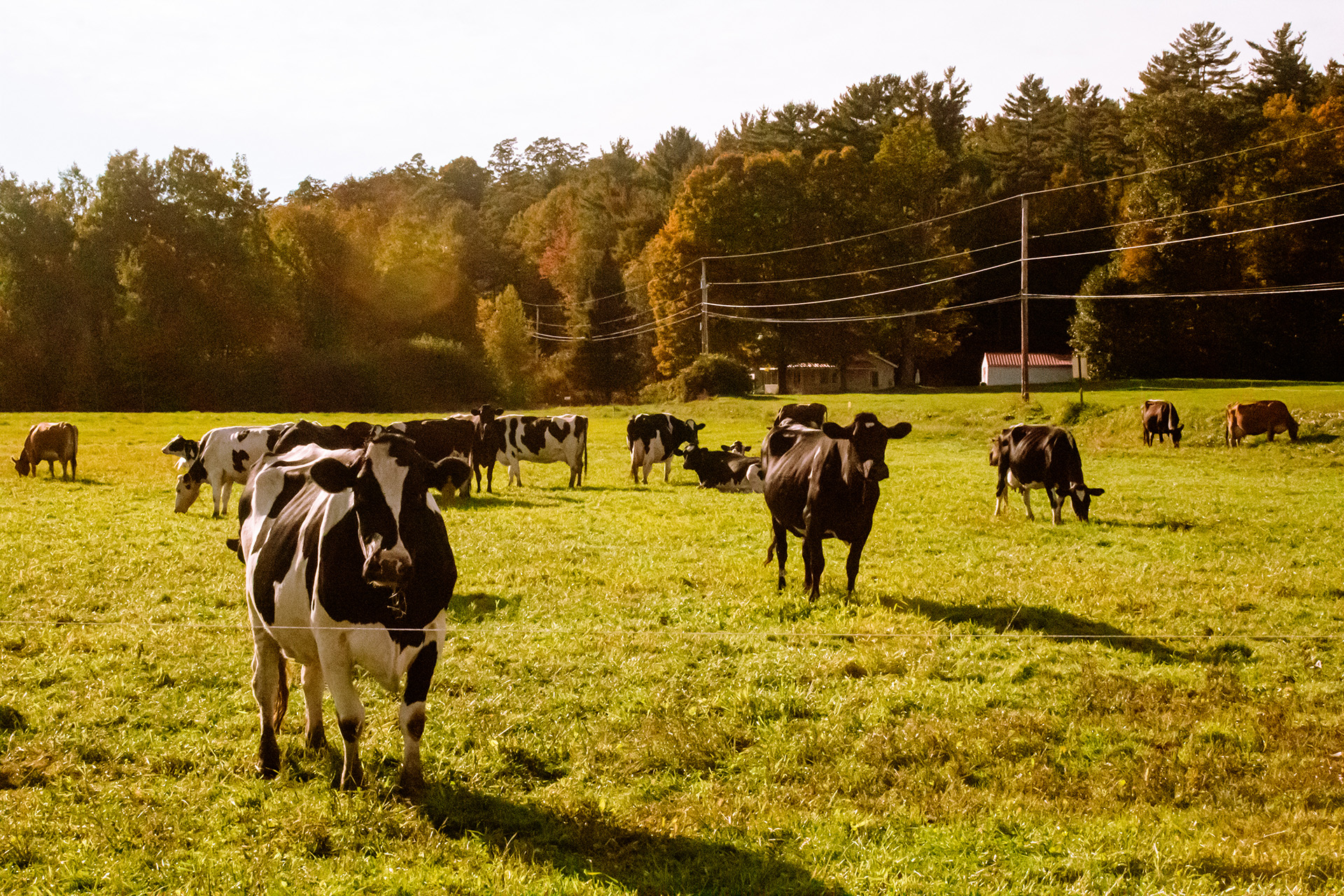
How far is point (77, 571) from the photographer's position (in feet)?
41.5

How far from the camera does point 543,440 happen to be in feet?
84.2

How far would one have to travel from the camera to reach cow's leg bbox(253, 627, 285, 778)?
6.27 m

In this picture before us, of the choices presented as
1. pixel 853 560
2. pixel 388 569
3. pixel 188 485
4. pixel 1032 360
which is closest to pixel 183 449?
pixel 188 485

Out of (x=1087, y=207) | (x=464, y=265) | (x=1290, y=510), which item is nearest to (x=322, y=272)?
(x=464, y=265)

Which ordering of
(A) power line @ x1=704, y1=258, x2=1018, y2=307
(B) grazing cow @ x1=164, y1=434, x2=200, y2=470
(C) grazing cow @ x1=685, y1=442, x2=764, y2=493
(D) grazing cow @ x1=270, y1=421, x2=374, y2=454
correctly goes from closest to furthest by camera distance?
(D) grazing cow @ x1=270, y1=421, x2=374, y2=454
(B) grazing cow @ x1=164, y1=434, x2=200, y2=470
(C) grazing cow @ x1=685, y1=442, x2=764, y2=493
(A) power line @ x1=704, y1=258, x2=1018, y2=307

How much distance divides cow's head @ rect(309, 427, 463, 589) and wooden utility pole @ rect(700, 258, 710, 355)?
2127 inches

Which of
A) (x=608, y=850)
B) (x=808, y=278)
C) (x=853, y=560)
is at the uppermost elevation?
(x=808, y=278)

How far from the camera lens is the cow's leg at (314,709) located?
6.35 m

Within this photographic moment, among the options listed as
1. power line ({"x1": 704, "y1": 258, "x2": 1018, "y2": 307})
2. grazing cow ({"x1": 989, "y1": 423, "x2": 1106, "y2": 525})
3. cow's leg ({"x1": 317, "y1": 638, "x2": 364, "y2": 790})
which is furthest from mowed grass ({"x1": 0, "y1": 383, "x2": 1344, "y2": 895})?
power line ({"x1": 704, "y1": 258, "x2": 1018, "y2": 307})

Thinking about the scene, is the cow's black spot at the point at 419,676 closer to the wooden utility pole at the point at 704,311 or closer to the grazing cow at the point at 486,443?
the grazing cow at the point at 486,443

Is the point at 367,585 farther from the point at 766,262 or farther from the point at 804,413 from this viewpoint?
the point at 766,262

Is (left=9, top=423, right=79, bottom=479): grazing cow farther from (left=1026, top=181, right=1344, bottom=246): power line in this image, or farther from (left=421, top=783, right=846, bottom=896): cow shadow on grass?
(left=1026, top=181, right=1344, bottom=246): power line

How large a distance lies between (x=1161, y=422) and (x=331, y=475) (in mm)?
32159

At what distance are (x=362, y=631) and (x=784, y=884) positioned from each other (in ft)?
7.97
